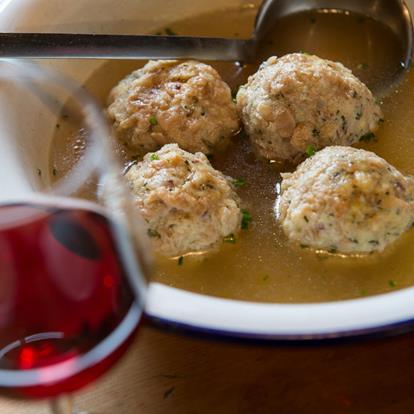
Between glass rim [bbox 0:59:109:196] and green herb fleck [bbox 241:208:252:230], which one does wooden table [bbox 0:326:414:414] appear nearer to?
green herb fleck [bbox 241:208:252:230]

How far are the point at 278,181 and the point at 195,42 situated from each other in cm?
54

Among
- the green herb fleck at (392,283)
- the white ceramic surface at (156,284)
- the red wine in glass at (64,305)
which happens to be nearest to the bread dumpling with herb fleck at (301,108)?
the green herb fleck at (392,283)

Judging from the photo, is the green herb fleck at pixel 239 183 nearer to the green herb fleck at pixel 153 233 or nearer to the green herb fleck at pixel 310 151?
the green herb fleck at pixel 310 151

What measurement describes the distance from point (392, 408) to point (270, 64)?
3.33ft

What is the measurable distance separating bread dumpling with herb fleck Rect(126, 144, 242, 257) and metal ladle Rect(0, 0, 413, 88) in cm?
38

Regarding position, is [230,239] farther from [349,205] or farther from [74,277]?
[74,277]

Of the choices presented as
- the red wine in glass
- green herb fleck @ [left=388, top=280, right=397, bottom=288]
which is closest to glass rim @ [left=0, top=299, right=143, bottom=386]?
the red wine in glass

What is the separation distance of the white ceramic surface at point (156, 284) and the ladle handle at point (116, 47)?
0.40 ft

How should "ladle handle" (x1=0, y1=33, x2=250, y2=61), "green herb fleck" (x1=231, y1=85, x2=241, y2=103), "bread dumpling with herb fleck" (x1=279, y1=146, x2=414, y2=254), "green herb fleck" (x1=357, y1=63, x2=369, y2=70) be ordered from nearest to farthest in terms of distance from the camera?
"bread dumpling with herb fleck" (x1=279, y1=146, x2=414, y2=254), "ladle handle" (x1=0, y1=33, x2=250, y2=61), "green herb fleck" (x1=231, y1=85, x2=241, y2=103), "green herb fleck" (x1=357, y1=63, x2=369, y2=70)

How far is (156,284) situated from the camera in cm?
132

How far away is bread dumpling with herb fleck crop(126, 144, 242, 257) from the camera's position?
1661 mm

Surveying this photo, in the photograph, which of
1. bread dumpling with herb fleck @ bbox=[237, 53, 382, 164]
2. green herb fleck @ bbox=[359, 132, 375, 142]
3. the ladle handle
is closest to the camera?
the ladle handle

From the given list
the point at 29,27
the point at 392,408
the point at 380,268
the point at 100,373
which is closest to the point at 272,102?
the point at 380,268

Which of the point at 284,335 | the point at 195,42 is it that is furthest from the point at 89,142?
the point at 195,42
